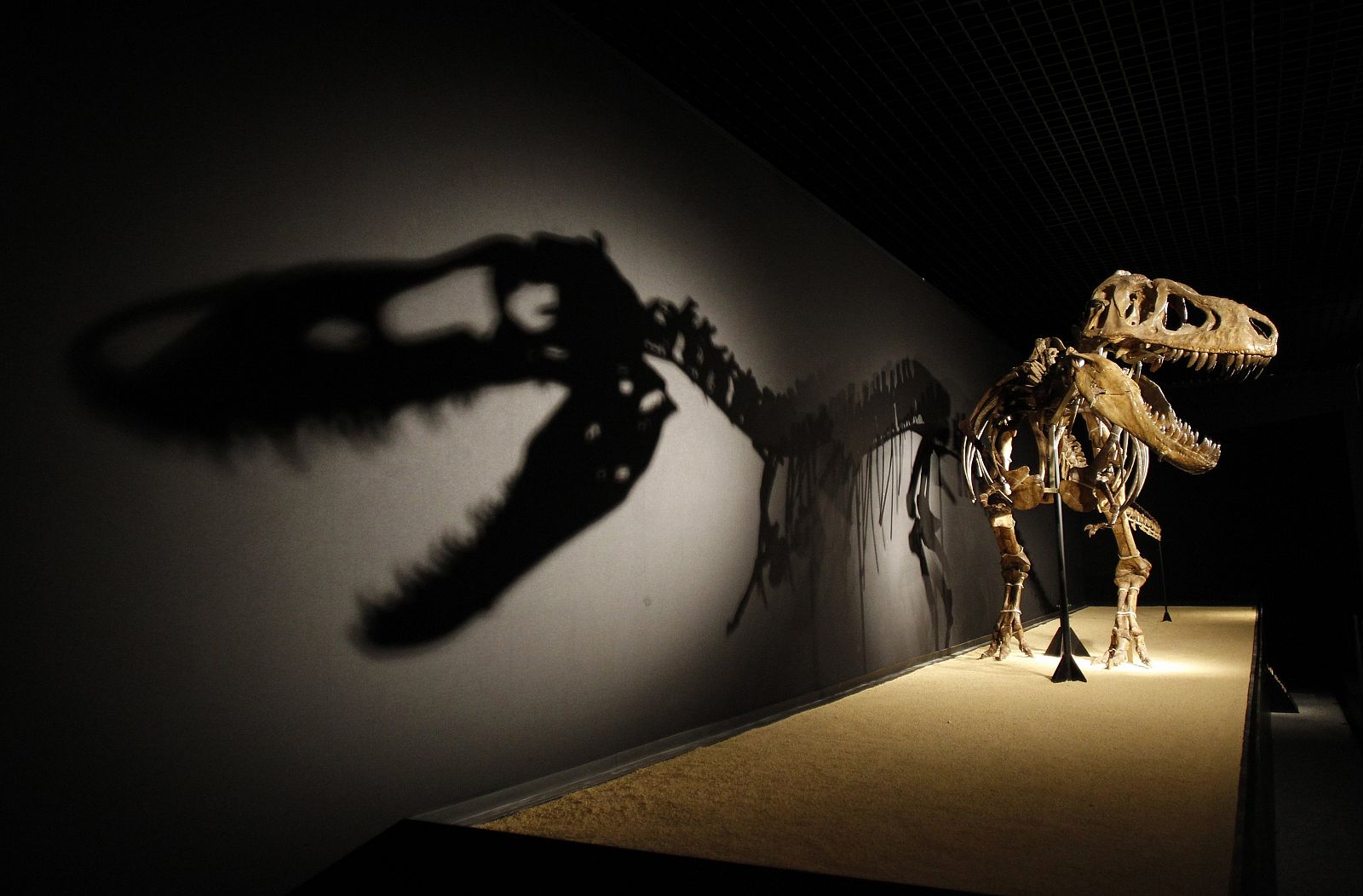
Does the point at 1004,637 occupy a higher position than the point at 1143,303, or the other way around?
the point at 1143,303

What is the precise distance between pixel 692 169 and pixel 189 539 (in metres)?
3.33

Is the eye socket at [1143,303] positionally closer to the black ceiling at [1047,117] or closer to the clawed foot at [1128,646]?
the black ceiling at [1047,117]

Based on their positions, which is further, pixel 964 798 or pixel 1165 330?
pixel 1165 330

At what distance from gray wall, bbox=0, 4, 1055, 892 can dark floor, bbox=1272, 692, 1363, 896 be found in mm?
2731

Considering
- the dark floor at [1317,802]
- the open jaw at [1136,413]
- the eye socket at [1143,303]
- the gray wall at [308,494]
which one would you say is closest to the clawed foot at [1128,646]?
the dark floor at [1317,802]

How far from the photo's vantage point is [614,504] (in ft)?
13.3

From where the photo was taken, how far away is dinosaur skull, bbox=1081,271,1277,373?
5711 mm

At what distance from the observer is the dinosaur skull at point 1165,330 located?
5.71 metres

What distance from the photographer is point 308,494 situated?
2799 millimetres

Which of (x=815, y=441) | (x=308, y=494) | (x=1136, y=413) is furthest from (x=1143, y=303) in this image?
(x=308, y=494)

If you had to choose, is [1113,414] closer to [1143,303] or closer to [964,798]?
[1143,303]

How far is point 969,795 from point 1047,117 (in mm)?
4038

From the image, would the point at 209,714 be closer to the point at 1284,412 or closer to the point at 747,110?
the point at 747,110

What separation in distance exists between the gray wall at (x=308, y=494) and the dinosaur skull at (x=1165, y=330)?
291cm
